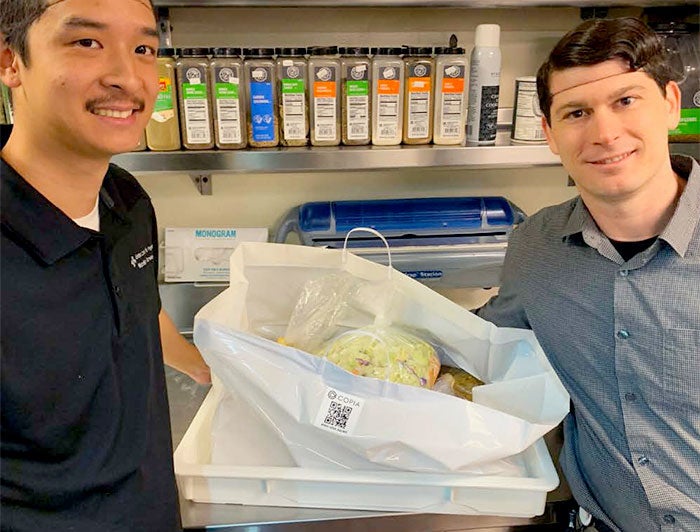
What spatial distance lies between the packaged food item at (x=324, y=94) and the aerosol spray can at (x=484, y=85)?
0.30 metres

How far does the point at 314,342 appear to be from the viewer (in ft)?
3.59

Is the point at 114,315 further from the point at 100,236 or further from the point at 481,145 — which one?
the point at 481,145

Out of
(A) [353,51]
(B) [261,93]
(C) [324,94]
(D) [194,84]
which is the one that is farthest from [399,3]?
(D) [194,84]

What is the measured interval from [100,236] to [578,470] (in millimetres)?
840

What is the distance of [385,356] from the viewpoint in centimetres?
96

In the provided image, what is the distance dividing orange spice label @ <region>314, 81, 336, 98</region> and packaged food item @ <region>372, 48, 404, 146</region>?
9cm

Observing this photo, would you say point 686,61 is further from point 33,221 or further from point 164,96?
point 33,221

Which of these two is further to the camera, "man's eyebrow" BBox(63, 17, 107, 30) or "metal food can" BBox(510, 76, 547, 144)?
"metal food can" BBox(510, 76, 547, 144)

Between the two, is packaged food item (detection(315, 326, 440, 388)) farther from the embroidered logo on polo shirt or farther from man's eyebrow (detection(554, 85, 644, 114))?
man's eyebrow (detection(554, 85, 644, 114))

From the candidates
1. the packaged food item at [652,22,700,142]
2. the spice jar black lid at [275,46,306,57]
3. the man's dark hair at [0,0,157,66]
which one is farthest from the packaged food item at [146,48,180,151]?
the packaged food item at [652,22,700,142]

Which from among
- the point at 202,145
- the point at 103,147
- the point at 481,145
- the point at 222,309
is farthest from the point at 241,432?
the point at 481,145

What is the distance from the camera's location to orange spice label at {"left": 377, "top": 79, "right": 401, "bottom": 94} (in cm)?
118

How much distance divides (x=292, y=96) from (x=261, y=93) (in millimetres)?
65

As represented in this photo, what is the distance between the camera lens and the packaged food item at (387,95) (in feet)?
3.85
